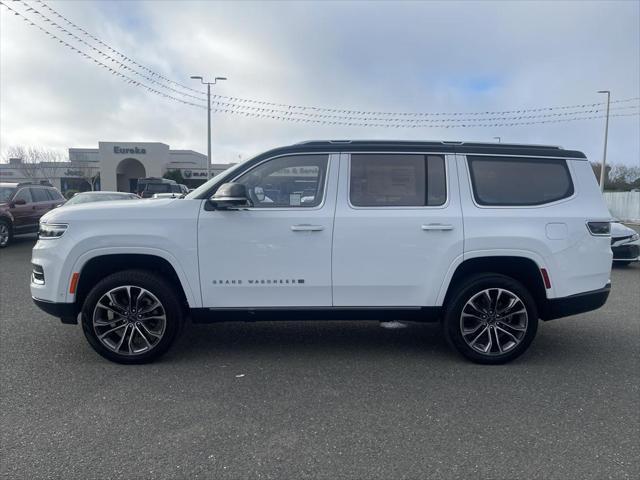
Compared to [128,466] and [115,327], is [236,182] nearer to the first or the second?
[115,327]

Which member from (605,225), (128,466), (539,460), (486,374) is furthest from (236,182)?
(605,225)

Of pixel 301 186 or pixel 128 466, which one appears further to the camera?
pixel 301 186

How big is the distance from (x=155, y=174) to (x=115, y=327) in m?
50.2

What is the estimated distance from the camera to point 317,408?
3443 mm

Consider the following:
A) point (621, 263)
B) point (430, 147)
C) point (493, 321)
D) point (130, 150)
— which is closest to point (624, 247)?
point (621, 263)

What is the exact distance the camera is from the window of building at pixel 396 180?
424 cm

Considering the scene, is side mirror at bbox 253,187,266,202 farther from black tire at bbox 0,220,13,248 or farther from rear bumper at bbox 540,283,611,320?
black tire at bbox 0,220,13,248

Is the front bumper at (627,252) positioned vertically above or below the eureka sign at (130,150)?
below

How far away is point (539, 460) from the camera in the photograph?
2828mm

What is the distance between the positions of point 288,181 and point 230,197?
2.00 feet

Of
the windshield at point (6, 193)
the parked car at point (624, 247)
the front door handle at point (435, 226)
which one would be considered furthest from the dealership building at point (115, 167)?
the front door handle at point (435, 226)

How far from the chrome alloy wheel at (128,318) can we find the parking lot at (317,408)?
0.79 feet

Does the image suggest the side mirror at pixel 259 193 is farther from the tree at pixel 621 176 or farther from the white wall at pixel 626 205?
the tree at pixel 621 176

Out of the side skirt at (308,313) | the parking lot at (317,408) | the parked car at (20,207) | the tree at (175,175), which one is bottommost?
the parking lot at (317,408)
